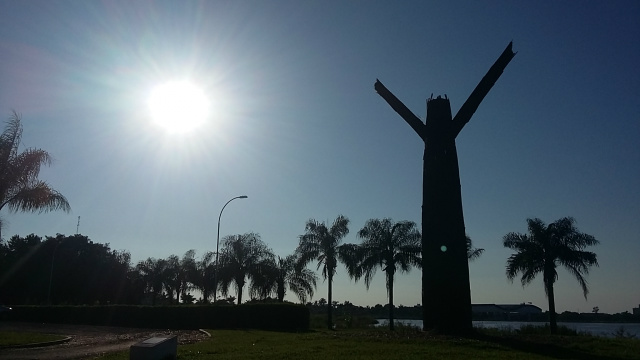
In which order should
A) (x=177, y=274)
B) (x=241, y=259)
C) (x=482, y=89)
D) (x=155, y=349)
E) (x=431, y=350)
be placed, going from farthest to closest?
(x=177, y=274) < (x=241, y=259) < (x=482, y=89) < (x=431, y=350) < (x=155, y=349)

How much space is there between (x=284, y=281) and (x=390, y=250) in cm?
1389

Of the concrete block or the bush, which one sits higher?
the bush

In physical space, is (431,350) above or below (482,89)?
below

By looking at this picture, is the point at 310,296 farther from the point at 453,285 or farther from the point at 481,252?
the point at 453,285

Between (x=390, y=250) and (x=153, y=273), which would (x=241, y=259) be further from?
(x=153, y=273)

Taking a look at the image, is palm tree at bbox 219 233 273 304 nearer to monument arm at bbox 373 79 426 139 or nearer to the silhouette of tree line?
the silhouette of tree line

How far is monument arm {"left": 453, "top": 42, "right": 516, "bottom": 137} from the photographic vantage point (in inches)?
1060

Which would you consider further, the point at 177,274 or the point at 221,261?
the point at 177,274

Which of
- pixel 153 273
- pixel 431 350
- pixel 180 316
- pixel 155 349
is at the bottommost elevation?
pixel 431 350

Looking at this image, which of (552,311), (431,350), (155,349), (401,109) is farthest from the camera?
(552,311)

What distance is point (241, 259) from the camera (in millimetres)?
49750

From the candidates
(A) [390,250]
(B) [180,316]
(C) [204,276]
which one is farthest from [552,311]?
(C) [204,276]

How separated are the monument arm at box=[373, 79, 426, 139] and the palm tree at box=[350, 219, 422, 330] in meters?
12.9


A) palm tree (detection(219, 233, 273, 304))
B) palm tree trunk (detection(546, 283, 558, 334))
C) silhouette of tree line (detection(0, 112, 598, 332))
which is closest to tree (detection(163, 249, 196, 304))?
silhouette of tree line (detection(0, 112, 598, 332))
